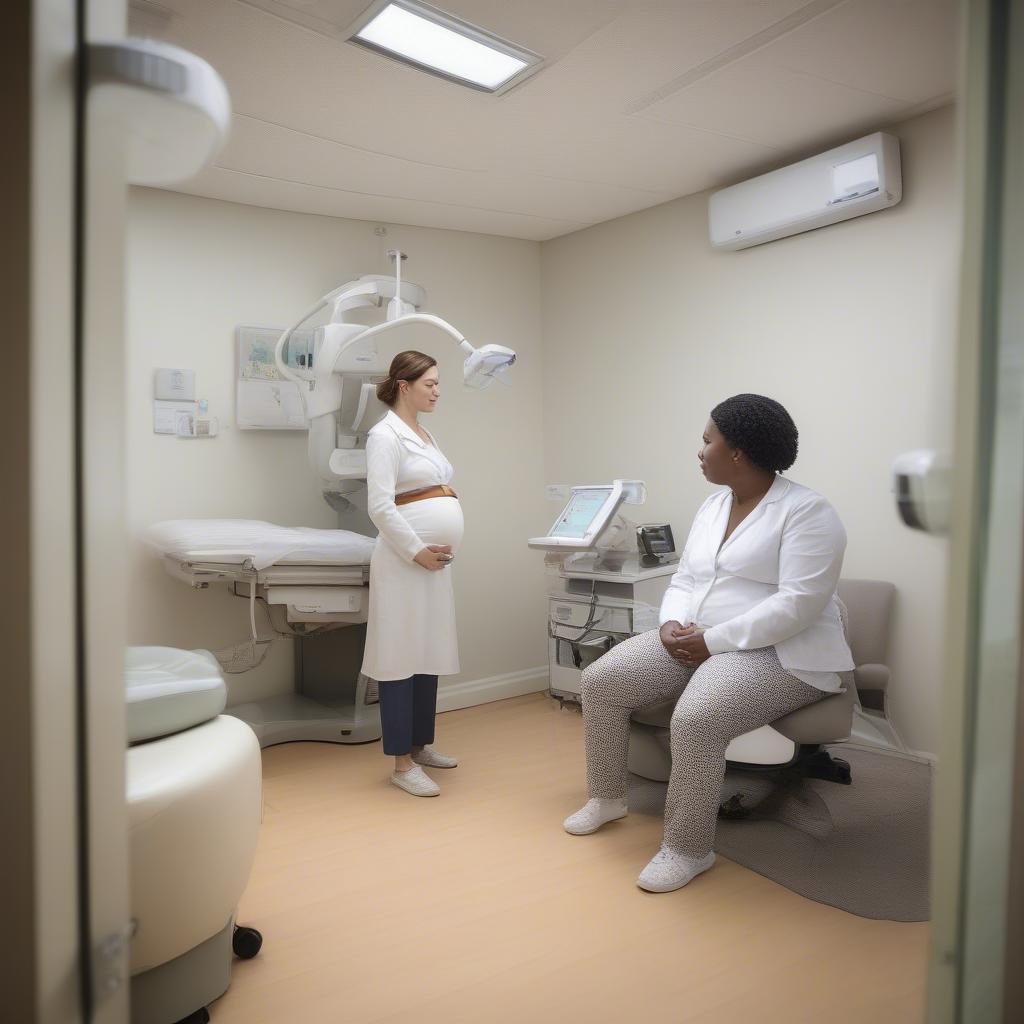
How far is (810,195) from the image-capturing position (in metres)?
3.08

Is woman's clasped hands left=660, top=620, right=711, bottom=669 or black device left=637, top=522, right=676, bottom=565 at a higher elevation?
black device left=637, top=522, right=676, bottom=565

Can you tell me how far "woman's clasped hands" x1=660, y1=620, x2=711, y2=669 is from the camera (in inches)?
94.7

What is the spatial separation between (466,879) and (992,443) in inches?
73.3

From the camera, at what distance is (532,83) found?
2.55m

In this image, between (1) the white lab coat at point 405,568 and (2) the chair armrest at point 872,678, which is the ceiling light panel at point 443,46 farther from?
(2) the chair armrest at point 872,678

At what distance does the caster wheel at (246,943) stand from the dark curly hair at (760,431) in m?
1.75

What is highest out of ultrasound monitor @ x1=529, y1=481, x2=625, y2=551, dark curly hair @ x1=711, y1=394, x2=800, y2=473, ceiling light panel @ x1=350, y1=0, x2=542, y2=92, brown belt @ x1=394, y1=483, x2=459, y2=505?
ceiling light panel @ x1=350, y1=0, x2=542, y2=92

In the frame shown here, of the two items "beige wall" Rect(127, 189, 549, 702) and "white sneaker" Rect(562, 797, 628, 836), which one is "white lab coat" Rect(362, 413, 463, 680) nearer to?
"white sneaker" Rect(562, 797, 628, 836)

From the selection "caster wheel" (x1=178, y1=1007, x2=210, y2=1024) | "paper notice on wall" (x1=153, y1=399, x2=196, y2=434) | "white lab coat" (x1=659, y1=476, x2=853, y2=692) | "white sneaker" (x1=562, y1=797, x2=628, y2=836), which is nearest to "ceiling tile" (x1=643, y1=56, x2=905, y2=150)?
"white lab coat" (x1=659, y1=476, x2=853, y2=692)

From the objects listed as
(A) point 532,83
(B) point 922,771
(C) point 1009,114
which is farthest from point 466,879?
(A) point 532,83

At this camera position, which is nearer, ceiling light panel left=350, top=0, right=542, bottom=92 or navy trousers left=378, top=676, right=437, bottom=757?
ceiling light panel left=350, top=0, right=542, bottom=92

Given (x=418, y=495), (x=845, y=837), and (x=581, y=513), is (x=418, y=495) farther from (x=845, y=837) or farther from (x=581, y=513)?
(x=845, y=837)

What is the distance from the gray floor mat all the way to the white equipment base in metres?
1.15

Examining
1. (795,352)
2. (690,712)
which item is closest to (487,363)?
(795,352)
